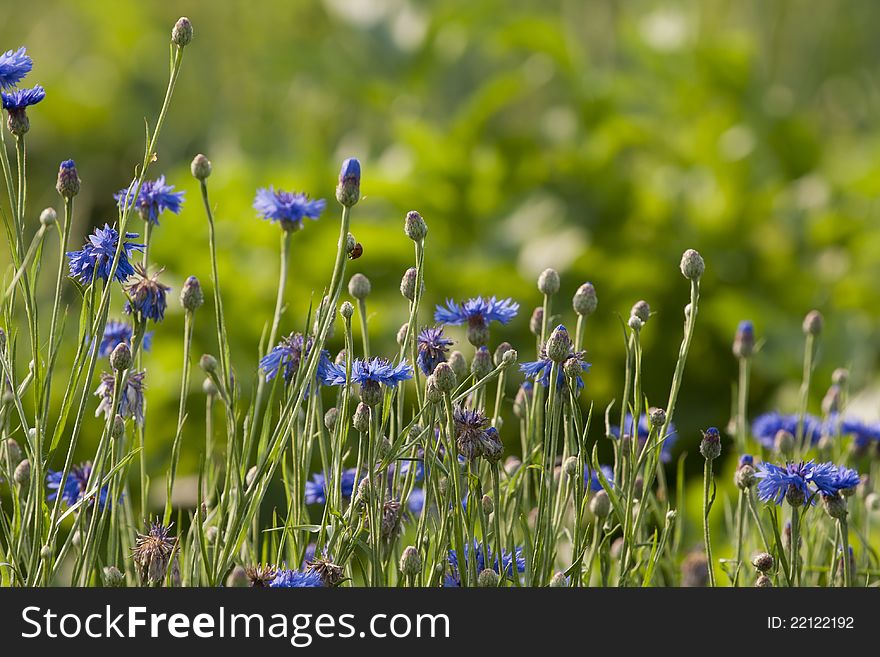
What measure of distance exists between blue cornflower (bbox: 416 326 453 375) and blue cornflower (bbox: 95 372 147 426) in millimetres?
216

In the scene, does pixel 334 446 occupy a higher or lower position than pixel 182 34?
lower

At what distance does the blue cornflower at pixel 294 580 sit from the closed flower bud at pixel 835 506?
14.6 inches

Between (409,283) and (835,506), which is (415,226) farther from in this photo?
(835,506)

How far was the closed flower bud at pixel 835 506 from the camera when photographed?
80cm

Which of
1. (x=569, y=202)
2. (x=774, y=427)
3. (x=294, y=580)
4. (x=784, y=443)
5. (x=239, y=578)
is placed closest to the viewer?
(x=294, y=580)

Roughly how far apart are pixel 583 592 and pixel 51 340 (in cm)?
41

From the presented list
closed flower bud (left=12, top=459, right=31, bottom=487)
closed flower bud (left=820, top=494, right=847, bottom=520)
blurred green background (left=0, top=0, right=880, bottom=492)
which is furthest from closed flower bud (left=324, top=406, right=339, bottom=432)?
blurred green background (left=0, top=0, right=880, bottom=492)

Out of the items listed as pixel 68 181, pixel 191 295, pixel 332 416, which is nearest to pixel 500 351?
pixel 332 416

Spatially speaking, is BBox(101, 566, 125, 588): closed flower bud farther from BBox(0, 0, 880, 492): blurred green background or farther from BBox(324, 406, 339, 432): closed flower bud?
BBox(0, 0, 880, 492): blurred green background

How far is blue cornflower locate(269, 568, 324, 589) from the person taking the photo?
0.74m

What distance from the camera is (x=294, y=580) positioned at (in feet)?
2.43

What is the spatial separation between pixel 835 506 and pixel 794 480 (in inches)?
1.7

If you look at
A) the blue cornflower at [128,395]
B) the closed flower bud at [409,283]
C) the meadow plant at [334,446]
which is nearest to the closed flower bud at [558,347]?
the meadow plant at [334,446]

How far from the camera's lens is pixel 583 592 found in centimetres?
73
